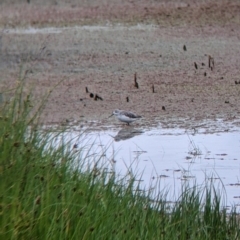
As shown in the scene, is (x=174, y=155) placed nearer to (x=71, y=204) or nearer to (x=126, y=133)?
(x=126, y=133)

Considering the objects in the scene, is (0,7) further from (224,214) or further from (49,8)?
(224,214)

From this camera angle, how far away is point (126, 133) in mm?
9484

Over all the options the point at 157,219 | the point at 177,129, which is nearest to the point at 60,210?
the point at 157,219

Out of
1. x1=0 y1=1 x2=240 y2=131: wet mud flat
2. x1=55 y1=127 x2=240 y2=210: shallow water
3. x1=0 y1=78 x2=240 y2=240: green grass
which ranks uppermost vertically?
x1=0 y1=1 x2=240 y2=131: wet mud flat

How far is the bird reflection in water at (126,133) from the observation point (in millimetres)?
9265

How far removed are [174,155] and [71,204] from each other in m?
3.58

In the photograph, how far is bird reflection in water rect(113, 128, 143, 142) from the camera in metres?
9.26

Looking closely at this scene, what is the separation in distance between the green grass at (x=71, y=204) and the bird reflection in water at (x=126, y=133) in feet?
9.76

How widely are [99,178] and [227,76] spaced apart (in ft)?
20.7

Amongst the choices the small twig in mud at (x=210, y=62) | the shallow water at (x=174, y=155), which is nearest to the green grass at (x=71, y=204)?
the shallow water at (x=174, y=155)

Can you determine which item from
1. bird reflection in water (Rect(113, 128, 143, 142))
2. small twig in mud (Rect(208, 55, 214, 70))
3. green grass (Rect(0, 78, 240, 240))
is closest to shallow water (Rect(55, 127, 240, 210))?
bird reflection in water (Rect(113, 128, 143, 142))

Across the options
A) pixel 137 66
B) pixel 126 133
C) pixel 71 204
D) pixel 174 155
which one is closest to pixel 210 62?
pixel 137 66

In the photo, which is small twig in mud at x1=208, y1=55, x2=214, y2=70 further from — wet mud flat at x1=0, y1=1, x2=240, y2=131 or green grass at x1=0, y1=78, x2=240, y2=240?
green grass at x1=0, y1=78, x2=240, y2=240

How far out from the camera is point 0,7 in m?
16.4
